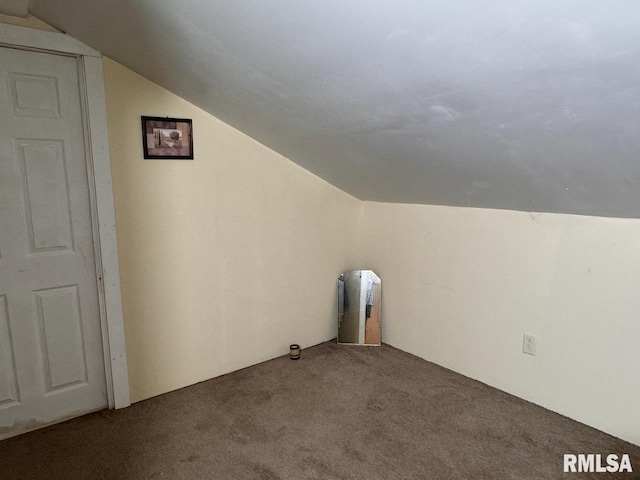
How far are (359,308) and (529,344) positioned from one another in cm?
126

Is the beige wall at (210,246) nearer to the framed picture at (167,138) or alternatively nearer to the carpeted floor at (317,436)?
the framed picture at (167,138)

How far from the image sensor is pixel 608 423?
81.0 inches

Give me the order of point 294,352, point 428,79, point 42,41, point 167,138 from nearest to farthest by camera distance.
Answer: point 428,79, point 42,41, point 167,138, point 294,352

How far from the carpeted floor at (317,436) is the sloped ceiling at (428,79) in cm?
118

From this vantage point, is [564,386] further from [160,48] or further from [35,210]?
[35,210]

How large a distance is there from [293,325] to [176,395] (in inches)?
37.2

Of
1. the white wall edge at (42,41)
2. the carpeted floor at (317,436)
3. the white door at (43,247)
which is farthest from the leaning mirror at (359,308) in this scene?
the white wall edge at (42,41)

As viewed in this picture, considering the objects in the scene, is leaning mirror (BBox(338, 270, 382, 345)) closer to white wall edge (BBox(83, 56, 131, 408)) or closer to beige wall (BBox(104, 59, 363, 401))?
beige wall (BBox(104, 59, 363, 401))

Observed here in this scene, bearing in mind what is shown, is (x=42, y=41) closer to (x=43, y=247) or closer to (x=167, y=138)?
(x=167, y=138)

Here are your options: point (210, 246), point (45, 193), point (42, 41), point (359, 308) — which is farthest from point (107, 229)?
point (359, 308)

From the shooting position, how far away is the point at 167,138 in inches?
91.1

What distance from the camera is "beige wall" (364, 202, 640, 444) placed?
1997mm

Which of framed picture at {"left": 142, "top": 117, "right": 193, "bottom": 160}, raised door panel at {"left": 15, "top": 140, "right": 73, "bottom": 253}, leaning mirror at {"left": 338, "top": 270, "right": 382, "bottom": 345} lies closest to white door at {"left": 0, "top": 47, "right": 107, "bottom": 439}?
raised door panel at {"left": 15, "top": 140, "right": 73, "bottom": 253}

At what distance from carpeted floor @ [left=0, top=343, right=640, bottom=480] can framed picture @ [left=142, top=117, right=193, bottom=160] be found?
1455mm
